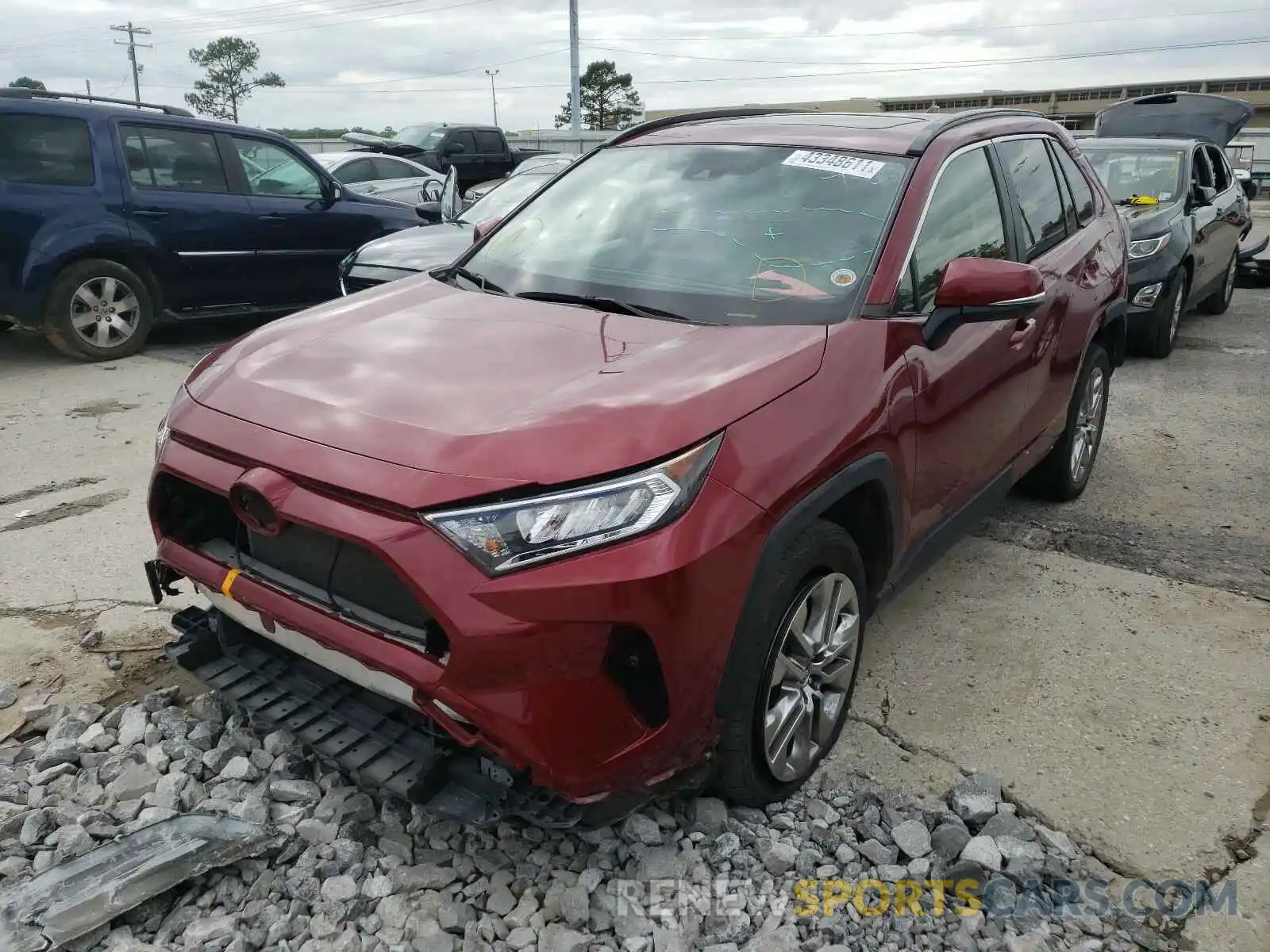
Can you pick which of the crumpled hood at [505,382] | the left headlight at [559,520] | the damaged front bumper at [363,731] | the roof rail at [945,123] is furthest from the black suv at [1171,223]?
the damaged front bumper at [363,731]

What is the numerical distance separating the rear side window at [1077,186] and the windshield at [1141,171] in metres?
4.33

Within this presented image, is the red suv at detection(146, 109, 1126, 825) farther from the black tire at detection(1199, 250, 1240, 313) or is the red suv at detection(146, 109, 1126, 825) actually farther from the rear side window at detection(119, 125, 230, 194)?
the black tire at detection(1199, 250, 1240, 313)

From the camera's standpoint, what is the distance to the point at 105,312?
7.29 m

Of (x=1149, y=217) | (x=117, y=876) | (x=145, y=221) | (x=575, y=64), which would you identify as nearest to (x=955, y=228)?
(x=117, y=876)

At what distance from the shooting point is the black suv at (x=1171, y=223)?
7.69 m

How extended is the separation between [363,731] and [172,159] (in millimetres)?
6765

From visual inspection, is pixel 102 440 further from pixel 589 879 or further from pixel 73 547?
pixel 589 879

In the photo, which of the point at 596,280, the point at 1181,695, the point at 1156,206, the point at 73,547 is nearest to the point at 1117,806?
the point at 1181,695

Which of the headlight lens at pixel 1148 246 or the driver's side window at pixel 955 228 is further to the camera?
the headlight lens at pixel 1148 246

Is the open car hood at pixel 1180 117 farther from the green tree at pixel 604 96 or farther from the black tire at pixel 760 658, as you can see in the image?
the green tree at pixel 604 96

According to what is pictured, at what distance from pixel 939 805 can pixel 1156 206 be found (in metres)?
7.21

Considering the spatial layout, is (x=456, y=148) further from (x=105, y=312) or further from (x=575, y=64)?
(x=575, y=64)

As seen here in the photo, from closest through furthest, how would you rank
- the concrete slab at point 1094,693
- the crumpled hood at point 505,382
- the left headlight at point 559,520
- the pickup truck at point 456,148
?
the left headlight at point 559,520, the crumpled hood at point 505,382, the concrete slab at point 1094,693, the pickup truck at point 456,148

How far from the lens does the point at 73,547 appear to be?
4121 mm
